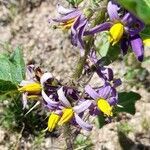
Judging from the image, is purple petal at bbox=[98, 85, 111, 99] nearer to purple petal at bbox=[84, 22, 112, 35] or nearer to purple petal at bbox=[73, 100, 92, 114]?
purple petal at bbox=[73, 100, 92, 114]

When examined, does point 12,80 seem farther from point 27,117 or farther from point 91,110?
point 27,117

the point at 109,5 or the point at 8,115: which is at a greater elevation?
the point at 109,5

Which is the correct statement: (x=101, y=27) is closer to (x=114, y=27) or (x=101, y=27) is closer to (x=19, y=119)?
(x=114, y=27)

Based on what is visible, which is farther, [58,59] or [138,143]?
[58,59]

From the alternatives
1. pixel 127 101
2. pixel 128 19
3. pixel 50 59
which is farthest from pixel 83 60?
pixel 50 59

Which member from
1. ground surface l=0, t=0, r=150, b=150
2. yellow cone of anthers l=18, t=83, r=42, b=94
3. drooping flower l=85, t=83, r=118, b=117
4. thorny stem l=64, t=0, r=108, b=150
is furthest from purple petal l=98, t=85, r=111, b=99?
ground surface l=0, t=0, r=150, b=150

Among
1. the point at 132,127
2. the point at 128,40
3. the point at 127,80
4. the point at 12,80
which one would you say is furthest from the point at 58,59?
the point at 128,40
